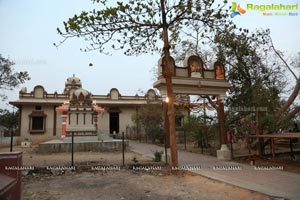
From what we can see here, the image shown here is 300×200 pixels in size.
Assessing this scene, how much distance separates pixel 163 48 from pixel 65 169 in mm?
6011

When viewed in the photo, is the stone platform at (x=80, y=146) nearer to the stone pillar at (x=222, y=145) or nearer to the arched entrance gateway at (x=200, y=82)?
the arched entrance gateway at (x=200, y=82)

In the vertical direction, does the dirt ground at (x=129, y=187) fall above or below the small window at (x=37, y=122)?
below

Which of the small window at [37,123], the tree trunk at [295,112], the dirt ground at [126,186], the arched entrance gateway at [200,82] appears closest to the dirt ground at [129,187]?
the dirt ground at [126,186]

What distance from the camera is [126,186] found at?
6.32 m

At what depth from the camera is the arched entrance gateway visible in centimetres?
1062

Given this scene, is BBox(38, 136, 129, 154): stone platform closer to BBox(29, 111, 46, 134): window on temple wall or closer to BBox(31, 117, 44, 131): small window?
BBox(29, 111, 46, 134): window on temple wall

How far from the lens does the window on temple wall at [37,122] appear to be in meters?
25.0

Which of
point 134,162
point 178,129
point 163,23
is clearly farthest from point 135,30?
point 178,129

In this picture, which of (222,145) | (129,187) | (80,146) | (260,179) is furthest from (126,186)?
(80,146)

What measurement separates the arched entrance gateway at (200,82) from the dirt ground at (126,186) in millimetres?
3417

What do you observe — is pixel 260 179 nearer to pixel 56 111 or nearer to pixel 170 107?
pixel 170 107

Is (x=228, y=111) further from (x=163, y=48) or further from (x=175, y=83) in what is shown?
(x=163, y=48)

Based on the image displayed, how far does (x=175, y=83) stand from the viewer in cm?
1048

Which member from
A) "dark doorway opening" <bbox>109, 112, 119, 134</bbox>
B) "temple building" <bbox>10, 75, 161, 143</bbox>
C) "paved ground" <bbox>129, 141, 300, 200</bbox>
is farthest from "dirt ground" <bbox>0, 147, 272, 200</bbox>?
"dark doorway opening" <bbox>109, 112, 119, 134</bbox>
